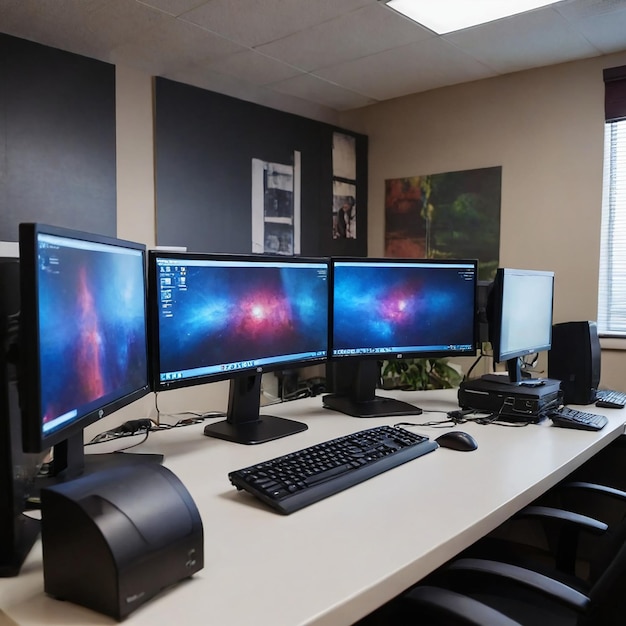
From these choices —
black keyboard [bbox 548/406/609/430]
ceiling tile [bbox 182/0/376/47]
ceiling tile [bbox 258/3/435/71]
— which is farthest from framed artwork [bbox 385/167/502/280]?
black keyboard [bbox 548/406/609/430]

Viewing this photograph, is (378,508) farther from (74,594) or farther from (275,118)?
(275,118)

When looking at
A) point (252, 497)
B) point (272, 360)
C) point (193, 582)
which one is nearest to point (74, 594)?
point (193, 582)

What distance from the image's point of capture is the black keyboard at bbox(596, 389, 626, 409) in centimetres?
214

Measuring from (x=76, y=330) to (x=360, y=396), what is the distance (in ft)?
3.82

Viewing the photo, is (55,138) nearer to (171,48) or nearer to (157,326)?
(171,48)

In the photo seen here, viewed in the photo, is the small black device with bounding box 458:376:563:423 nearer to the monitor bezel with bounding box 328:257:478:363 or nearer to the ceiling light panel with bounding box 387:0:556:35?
the monitor bezel with bounding box 328:257:478:363

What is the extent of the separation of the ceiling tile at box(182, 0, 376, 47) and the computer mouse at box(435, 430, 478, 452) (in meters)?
1.96

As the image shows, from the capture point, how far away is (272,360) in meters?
1.67

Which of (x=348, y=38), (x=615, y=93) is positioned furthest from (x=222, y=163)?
(x=615, y=93)

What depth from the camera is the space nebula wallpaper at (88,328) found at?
0.92 metres

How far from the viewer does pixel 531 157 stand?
11.0 ft

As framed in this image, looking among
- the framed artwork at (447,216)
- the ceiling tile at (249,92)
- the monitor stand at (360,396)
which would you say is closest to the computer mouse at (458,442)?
the monitor stand at (360,396)

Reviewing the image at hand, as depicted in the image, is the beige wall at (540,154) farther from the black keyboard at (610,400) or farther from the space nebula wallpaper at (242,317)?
the space nebula wallpaper at (242,317)

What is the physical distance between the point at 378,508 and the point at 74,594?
56cm
